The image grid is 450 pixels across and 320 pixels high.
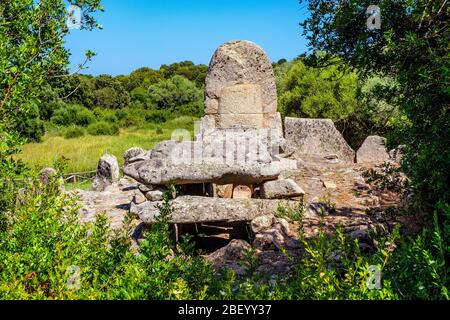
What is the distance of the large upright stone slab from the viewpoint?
1133cm

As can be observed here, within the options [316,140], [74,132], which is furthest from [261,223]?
[74,132]

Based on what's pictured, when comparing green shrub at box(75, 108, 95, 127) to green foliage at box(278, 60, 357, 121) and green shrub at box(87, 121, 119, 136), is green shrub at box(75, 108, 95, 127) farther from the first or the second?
green foliage at box(278, 60, 357, 121)

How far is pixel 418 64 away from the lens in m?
3.98

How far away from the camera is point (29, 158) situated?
21047mm

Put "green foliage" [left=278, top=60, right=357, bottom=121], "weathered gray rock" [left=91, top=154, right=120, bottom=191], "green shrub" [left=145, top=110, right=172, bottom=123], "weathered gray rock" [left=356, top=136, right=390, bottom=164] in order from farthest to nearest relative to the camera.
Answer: "green shrub" [left=145, top=110, right=172, bottom=123] → "green foliage" [left=278, top=60, right=357, bottom=121] → "weathered gray rock" [left=91, top=154, right=120, bottom=191] → "weathered gray rock" [left=356, top=136, right=390, bottom=164]

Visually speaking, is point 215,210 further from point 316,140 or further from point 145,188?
point 316,140

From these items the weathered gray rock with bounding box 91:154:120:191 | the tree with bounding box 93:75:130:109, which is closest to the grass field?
the weathered gray rock with bounding box 91:154:120:191

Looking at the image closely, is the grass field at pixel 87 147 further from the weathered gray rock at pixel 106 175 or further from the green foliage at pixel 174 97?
the green foliage at pixel 174 97

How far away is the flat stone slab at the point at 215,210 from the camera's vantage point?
7.37m

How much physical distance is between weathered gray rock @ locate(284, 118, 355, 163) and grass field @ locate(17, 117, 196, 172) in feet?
27.1

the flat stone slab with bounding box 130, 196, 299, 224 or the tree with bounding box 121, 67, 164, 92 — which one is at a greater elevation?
the tree with bounding box 121, 67, 164, 92
